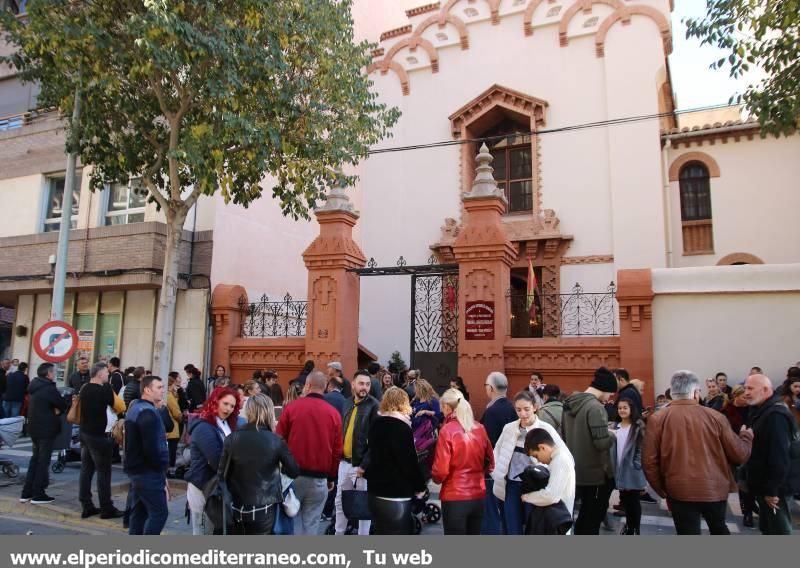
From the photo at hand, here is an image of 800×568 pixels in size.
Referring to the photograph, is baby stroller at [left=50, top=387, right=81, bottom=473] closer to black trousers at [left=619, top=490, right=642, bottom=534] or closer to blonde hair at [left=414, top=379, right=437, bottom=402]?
blonde hair at [left=414, top=379, right=437, bottom=402]

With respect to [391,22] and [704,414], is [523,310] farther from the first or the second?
[391,22]

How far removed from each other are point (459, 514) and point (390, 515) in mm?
537

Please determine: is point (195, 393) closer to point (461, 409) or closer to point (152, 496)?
point (152, 496)

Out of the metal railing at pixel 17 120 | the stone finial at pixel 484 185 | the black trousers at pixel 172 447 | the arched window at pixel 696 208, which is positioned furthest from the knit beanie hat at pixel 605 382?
the metal railing at pixel 17 120

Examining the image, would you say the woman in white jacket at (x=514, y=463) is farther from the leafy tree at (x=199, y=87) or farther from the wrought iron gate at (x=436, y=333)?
the wrought iron gate at (x=436, y=333)

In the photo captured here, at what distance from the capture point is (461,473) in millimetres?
4871

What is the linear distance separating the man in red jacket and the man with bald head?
3610mm

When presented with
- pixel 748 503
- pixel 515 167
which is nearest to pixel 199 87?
pixel 748 503

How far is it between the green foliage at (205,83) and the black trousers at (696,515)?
807 cm

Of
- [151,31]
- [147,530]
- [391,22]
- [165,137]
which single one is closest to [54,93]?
[165,137]

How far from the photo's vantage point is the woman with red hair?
5.21 m

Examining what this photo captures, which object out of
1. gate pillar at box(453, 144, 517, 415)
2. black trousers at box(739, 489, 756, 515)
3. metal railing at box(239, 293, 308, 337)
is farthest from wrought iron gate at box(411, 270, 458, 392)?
black trousers at box(739, 489, 756, 515)

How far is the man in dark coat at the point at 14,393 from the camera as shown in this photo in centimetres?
1440

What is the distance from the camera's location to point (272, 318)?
50.6 feet
